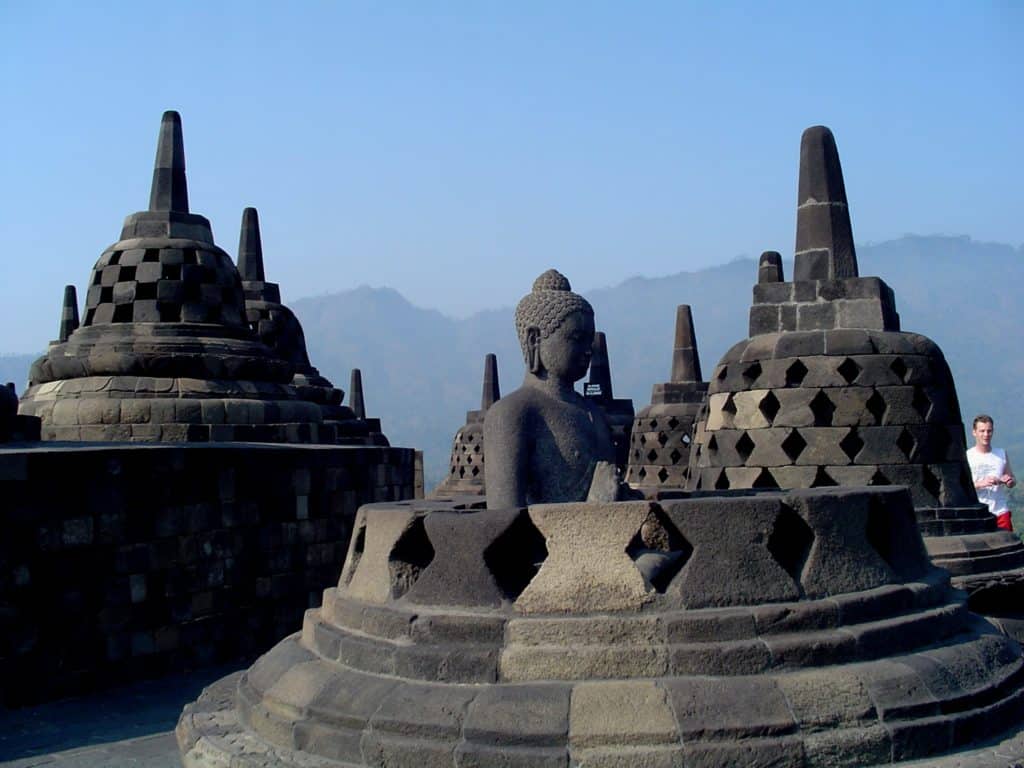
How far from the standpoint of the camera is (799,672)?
372cm

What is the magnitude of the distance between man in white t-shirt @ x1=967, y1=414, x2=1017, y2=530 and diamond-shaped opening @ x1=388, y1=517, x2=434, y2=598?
5.78 m

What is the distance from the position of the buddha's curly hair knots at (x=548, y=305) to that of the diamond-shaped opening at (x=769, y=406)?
11.9ft

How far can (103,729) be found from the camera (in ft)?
19.7

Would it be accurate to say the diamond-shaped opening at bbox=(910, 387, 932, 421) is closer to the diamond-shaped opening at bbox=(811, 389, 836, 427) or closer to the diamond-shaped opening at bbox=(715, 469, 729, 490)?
the diamond-shaped opening at bbox=(811, 389, 836, 427)

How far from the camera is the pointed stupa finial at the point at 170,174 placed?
11.5 meters

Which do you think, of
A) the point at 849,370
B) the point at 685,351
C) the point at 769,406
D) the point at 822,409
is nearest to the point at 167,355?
the point at 769,406

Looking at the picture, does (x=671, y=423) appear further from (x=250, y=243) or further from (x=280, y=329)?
(x=250, y=243)

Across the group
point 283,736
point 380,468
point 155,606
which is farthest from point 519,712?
point 380,468

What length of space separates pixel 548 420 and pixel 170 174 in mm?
8087

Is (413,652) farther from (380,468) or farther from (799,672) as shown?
(380,468)

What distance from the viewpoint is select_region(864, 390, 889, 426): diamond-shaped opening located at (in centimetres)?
807

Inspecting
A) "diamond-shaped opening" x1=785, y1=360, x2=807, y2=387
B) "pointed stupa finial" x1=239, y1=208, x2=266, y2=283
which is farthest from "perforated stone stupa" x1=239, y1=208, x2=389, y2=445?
"diamond-shaped opening" x1=785, y1=360, x2=807, y2=387

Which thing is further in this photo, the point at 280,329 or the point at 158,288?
the point at 280,329

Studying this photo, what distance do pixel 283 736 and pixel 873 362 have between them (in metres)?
5.54
